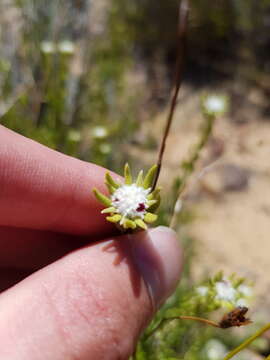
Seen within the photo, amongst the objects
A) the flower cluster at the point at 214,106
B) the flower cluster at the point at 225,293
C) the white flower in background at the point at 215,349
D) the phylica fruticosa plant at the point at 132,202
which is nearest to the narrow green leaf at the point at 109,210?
the phylica fruticosa plant at the point at 132,202

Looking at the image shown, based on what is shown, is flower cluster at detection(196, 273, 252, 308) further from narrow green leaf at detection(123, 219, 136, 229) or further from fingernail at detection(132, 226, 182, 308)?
narrow green leaf at detection(123, 219, 136, 229)

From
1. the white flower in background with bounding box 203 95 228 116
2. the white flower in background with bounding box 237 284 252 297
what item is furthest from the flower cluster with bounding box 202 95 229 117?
the white flower in background with bounding box 237 284 252 297

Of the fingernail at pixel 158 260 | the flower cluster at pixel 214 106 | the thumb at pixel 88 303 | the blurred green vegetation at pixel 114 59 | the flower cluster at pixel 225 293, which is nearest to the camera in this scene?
the thumb at pixel 88 303

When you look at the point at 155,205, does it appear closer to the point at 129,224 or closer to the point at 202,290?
the point at 129,224

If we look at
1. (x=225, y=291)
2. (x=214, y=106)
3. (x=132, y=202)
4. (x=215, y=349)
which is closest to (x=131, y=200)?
(x=132, y=202)

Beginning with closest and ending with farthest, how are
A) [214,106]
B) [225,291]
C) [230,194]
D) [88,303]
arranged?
[88,303] < [225,291] < [214,106] < [230,194]

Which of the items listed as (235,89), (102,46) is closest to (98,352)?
(102,46)

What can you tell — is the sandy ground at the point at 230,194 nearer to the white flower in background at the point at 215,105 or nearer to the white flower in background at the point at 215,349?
the white flower in background at the point at 215,349
